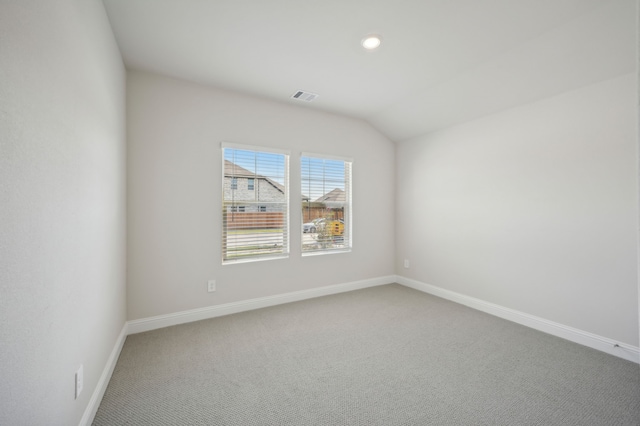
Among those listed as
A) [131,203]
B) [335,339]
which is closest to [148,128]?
[131,203]

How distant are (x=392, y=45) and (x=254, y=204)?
2.32 m

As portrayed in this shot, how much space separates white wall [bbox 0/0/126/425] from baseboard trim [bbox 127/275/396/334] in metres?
0.94

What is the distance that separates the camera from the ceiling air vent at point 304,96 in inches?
136

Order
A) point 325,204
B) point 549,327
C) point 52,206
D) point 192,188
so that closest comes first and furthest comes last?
point 52,206 < point 549,327 < point 192,188 < point 325,204

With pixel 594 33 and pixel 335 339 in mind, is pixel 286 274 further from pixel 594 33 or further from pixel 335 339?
pixel 594 33

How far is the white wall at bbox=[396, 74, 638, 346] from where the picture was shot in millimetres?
2438

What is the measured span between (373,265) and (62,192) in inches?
158

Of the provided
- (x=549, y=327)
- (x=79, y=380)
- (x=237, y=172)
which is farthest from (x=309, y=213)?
(x=549, y=327)

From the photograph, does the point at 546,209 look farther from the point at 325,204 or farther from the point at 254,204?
the point at 254,204

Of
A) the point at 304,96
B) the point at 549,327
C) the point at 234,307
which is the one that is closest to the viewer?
the point at 549,327

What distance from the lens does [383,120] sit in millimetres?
4289

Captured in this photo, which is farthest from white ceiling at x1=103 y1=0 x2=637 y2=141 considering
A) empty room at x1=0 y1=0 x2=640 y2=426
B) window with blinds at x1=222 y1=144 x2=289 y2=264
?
window with blinds at x1=222 y1=144 x2=289 y2=264

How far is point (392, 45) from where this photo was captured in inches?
97.9

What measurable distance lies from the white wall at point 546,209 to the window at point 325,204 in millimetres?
1274
